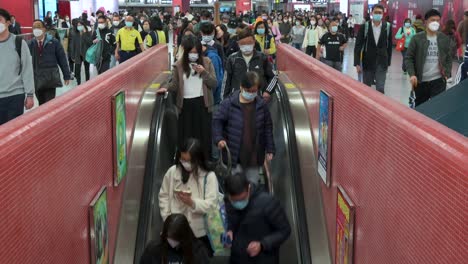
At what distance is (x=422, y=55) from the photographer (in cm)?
837

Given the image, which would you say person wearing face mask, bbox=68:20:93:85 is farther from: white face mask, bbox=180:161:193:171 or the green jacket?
white face mask, bbox=180:161:193:171

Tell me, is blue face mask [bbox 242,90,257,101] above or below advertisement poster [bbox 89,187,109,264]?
above

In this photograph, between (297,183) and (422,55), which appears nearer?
(297,183)

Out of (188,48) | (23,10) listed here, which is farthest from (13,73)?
(23,10)

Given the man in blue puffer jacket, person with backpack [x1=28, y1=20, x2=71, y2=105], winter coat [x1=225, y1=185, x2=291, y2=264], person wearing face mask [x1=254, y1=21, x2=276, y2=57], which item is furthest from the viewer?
person wearing face mask [x1=254, y1=21, x2=276, y2=57]

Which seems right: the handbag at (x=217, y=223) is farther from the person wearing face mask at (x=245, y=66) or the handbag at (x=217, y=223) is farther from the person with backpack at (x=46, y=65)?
the person with backpack at (x=46, y=65)

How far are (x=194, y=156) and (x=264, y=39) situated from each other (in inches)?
352

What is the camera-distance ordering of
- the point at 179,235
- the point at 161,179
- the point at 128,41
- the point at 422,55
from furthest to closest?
the point at 128,41
the point at 422,55
the point at 161,179
the point at 179,235

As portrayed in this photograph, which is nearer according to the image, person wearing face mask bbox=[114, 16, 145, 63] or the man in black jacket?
the man in black jacket

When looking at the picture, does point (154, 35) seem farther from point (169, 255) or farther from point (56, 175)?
point (56, 175)

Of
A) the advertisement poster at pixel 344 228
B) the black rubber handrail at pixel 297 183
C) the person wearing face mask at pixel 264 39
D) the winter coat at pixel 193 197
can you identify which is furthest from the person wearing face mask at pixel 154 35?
the advertisement poster at pixel 344 228

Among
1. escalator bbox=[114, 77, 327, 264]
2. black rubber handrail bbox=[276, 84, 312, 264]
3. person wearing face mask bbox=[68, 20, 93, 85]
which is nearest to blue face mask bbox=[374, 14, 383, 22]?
escalator bbox=[114, 77, 327, 264]

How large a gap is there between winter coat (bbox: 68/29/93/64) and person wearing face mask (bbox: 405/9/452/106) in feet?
32.5

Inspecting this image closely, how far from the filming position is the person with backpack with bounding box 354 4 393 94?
10688 millimetres
